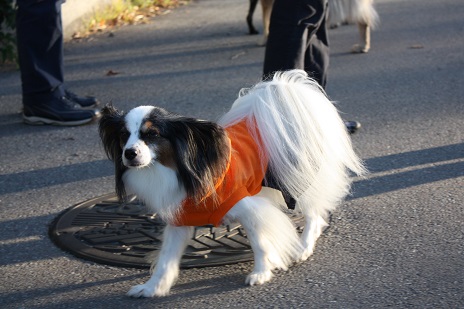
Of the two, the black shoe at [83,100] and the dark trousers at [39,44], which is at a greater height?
the dark trousers at [39,44]

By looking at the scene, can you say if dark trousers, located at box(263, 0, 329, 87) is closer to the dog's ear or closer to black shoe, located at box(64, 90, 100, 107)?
the dog's ear

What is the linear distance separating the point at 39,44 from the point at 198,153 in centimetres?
296

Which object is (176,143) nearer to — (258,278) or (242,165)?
(242,165)

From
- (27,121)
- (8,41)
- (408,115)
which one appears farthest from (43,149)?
(408,115)

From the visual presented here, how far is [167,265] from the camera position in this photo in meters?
3.54

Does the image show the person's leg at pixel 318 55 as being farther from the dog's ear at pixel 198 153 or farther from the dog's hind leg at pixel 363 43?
the dog's hind leg at pixel 363 43

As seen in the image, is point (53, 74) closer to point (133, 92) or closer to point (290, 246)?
point (133, 92)

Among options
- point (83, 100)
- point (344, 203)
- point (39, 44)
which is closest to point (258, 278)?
point (344, 203)

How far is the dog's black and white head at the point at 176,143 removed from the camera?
331 centimetres

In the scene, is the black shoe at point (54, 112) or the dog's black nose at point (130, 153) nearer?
the dog's black nose at point (130, 153)

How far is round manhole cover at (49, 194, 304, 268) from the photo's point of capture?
3.89m

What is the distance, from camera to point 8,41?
7391mm

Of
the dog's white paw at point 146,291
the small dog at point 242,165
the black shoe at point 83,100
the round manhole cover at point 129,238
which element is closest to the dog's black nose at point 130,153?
the small dog at point 242,165

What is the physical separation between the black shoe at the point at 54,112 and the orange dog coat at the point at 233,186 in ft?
8.56
